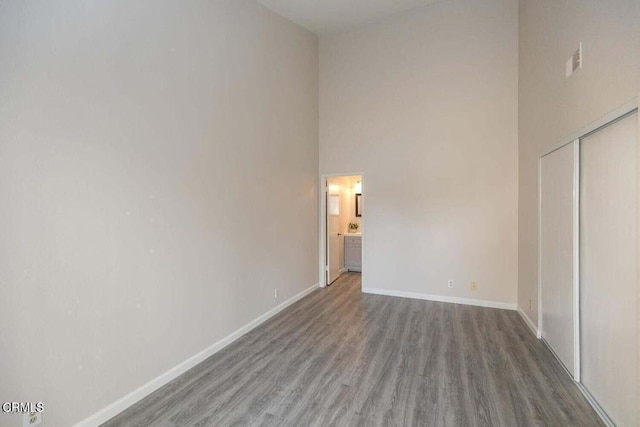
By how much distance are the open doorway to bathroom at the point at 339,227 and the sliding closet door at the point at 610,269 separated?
323 cm

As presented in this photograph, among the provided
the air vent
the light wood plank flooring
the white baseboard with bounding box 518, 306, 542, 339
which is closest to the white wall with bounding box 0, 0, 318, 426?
the light wood plank flooring

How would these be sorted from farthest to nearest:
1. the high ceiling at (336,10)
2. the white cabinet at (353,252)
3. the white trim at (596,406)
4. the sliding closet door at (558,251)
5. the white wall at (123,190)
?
the white cabinet at (353,252) → the high ceiling at (336,10) → the sliding closet door at (558,251) → the white trim at (596,406) → the white wall at (123,190)

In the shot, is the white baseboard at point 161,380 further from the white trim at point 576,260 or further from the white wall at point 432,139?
the white trim at point 576,260

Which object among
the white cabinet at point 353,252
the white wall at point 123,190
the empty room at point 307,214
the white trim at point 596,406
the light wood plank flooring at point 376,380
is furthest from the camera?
the white cabinet at point 353,252

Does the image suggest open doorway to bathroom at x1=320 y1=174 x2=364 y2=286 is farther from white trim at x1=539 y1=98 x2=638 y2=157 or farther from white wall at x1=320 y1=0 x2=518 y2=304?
white trim at x1=539 y1=98 x2=638 y2=157

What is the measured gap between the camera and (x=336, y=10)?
4.49m

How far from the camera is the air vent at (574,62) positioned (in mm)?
2334

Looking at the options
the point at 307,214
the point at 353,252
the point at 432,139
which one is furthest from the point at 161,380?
the point at 353,252

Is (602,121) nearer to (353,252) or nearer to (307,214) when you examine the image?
(307,214)

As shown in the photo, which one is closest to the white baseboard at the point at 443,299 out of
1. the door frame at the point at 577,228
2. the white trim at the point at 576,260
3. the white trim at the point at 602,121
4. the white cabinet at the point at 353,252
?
the door frame at the point at 577,228

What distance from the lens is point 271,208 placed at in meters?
4.12

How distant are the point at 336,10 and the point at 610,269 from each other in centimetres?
464

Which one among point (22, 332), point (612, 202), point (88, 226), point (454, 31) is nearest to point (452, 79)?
point (454, 31)

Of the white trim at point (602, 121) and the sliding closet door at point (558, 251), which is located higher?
the white trim at point (602, 121)
